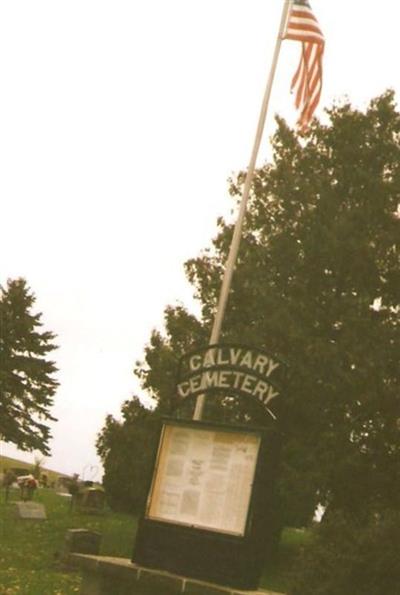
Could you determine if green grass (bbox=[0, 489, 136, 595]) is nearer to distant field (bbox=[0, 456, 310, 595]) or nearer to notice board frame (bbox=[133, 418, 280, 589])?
distant field (bbox=[0, 456, 310, 595])

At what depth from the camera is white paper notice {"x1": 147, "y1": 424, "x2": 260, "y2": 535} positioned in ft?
32.9

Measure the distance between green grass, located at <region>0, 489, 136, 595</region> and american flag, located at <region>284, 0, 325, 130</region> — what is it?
994cm

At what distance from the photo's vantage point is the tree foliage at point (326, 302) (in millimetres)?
23141

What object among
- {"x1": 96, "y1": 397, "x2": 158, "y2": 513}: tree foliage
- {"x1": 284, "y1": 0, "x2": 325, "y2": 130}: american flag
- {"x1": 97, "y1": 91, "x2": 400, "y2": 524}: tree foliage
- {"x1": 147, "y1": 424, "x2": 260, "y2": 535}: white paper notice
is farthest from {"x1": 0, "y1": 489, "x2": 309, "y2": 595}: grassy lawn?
{"x1": 284, "y1": 0, "x2": 325, "y2": 130}: american flag

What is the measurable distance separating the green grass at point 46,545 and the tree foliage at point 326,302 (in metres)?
4.35

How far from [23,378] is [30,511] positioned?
104 feet

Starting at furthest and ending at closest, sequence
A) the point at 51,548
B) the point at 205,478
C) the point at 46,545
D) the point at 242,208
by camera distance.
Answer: the point at 46,545, the point at 51,548, the point at 242,208, the point at 205,478

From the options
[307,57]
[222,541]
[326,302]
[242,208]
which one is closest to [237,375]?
[222,541]

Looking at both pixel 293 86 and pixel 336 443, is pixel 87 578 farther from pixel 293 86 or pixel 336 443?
pixel 336 443

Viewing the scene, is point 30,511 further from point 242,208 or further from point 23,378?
point 23,378

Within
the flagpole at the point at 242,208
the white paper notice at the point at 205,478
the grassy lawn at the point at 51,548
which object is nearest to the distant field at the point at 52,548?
the grassy lawn at the point at 51,548

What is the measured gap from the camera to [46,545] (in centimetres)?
2245

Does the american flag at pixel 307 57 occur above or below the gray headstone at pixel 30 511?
above

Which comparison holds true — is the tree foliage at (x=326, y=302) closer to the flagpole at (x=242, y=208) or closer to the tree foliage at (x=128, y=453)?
the tree foliage at (x=128, y=453)
